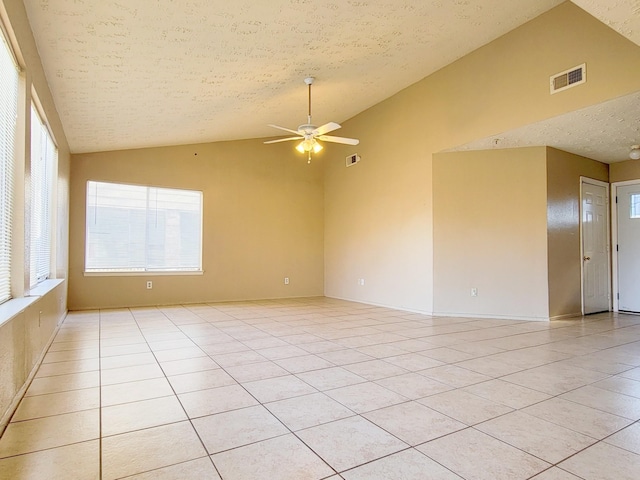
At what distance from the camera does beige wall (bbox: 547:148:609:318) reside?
5.23 m

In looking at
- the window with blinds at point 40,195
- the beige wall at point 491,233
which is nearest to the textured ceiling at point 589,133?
the beige wall at point 491,233

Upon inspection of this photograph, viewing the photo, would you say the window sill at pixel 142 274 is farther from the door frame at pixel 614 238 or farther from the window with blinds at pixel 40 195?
the door frame at pixel 614 238

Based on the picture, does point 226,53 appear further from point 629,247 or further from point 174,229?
point 629,247

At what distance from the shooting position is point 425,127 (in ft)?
18.6

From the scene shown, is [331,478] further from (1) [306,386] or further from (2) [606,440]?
(2) [606,440]

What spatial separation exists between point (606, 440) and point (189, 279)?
6.22m

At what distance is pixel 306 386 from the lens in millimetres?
2637

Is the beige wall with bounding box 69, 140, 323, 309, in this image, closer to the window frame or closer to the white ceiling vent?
the window frame

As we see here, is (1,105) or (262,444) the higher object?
(1,105)

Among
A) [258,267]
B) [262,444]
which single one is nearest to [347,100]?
[258,267]

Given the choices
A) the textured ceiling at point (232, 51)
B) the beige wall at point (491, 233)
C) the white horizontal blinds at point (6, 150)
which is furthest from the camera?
the beige wall at point (491, 233)

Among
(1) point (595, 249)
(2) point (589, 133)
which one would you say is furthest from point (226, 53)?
(1) point (595, 249)

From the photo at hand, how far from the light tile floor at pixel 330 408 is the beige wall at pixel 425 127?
7.29 ft

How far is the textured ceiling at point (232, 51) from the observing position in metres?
2.82
